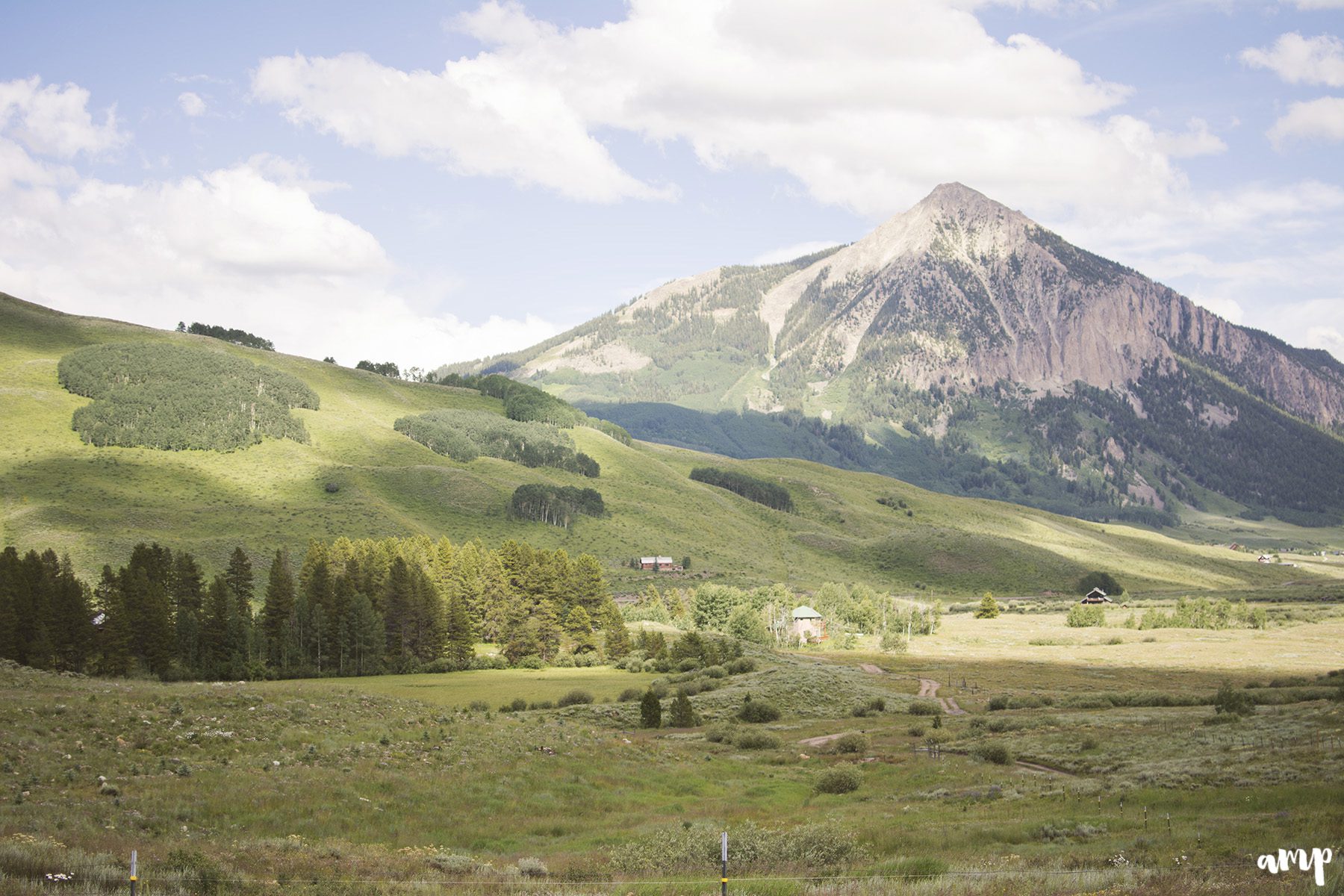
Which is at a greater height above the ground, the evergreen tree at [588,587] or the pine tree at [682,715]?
the evergreen tree at [588,587]

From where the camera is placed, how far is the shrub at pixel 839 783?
127 feet

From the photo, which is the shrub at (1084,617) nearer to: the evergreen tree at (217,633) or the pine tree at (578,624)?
the pine tree at (578,624)

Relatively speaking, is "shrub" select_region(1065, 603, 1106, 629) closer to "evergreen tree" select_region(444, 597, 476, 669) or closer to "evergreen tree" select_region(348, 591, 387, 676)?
"evergreen tree" select_region(444, 597, 476, 669)

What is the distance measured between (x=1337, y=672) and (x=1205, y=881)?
221 ft

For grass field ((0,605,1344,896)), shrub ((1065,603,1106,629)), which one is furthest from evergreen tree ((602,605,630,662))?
shrub ((1065,603,1106,629))

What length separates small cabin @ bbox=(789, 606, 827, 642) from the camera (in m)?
138

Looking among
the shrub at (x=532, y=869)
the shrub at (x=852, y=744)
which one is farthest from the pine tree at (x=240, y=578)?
the shrub at (x=532, y=869)

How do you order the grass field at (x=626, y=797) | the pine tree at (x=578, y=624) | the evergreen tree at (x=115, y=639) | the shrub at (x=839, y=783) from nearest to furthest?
the grass field at (x=626, y=797)
the shrub at (x=839, y=783)
the evergreen tree at (x=115, y=639)
the pine tree at (x=578, y=624)

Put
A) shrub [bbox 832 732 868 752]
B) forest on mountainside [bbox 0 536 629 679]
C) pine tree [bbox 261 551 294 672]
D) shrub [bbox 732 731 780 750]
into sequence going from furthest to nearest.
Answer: pine tree [bbox 261 551 294 672] < forest on mountainside [bbox 0 536 629 679] < shrub [bbox 732 731 780 750] < shrub [bbox 832 732 868 752]

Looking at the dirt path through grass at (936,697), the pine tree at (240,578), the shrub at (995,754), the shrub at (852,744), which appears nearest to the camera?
the shrub at (995,754)

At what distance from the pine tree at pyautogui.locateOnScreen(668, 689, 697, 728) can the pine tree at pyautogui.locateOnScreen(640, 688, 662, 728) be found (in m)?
1.69

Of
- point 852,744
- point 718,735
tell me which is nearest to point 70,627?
point 718,735

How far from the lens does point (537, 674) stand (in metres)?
90.2

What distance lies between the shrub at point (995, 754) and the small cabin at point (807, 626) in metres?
93.0
